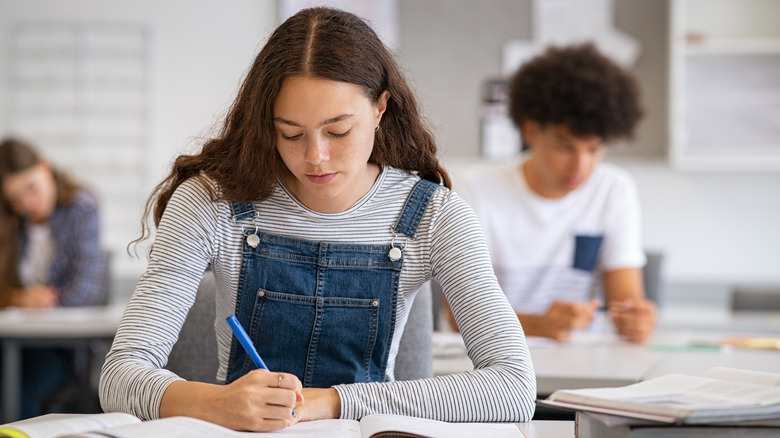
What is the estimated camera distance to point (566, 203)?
2314 millimetres

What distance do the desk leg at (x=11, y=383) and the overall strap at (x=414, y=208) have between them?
1754mm

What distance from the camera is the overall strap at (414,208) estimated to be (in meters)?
1.27

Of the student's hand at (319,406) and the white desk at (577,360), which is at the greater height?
the student's hand at (319,406)

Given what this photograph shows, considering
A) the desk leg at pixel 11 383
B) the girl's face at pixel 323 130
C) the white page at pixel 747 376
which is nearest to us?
the white page at pixel 747 376

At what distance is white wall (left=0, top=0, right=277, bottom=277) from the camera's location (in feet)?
12.6

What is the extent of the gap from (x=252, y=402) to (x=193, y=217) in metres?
0.38

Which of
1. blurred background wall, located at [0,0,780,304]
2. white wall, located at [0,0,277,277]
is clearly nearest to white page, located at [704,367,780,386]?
blurred background wall, located at [0,0,780,304]

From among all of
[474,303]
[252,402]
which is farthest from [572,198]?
[252,402]

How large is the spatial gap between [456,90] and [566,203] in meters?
1.50

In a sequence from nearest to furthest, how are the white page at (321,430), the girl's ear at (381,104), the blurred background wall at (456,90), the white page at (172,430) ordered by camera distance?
the white page at (172,430), the white page at (321,430), the girl's ear at (381,104), the blurred background wall at (456,90)

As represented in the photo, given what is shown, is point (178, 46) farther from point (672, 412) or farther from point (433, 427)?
point (672, 412)

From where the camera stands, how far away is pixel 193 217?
4.04ft

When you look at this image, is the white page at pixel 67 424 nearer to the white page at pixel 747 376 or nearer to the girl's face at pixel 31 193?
the white page at pixel 747 376

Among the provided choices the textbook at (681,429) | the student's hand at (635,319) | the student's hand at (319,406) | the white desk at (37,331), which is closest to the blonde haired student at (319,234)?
the student's hand at (319,406)
